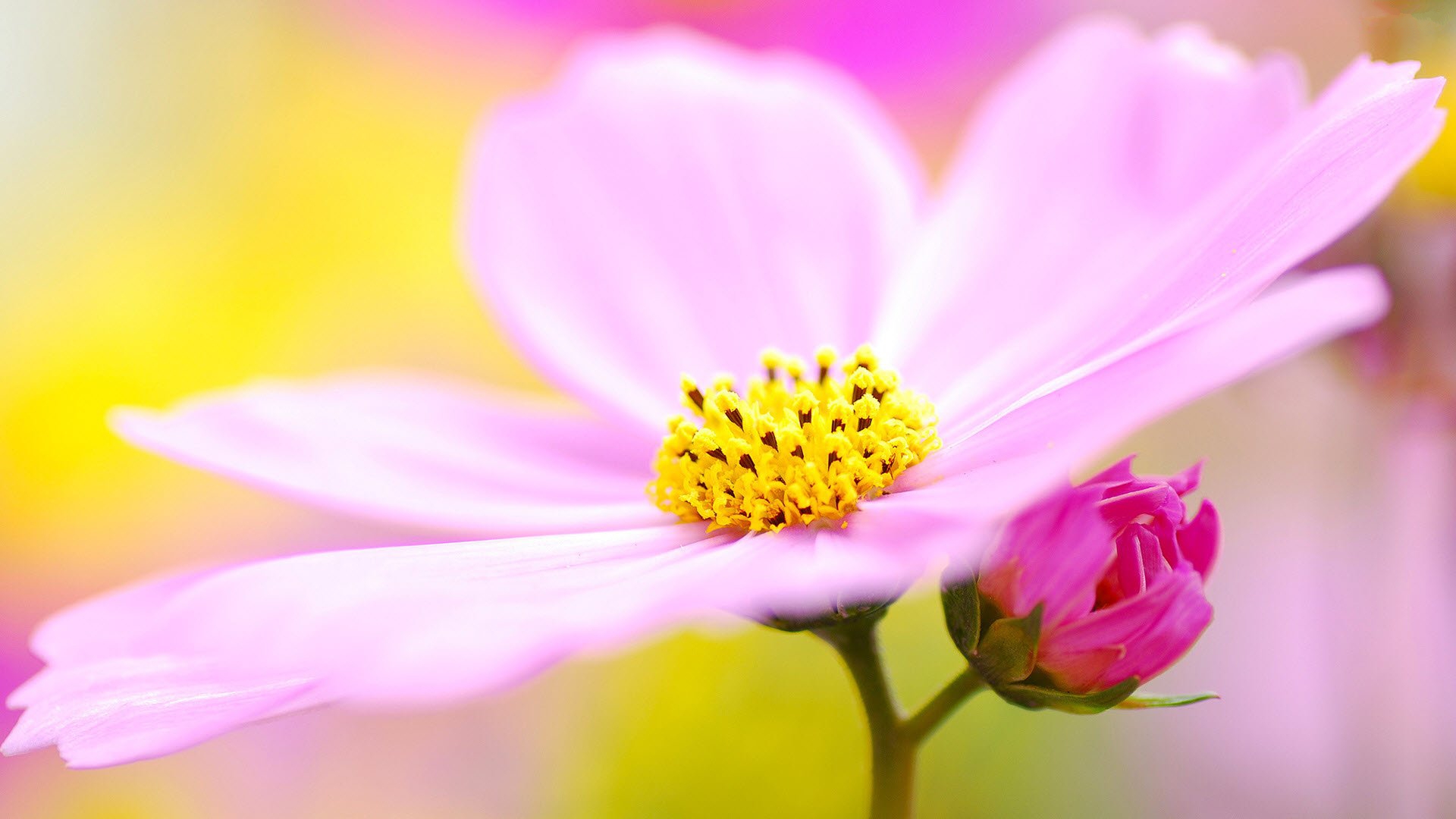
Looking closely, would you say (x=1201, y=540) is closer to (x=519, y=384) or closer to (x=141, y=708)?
(x=141, y=708)

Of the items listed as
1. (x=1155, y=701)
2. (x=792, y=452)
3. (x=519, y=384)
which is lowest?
(x=1155, y=701)

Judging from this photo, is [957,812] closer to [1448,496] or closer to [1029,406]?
[1448,496]

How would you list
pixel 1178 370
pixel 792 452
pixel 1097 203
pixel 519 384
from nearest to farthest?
pixel 1178 370 < pixel 792 452 < pixel 1097 203 < pixel 519 384

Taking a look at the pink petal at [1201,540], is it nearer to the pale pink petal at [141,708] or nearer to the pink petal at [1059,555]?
the pink petal at [1059,555]

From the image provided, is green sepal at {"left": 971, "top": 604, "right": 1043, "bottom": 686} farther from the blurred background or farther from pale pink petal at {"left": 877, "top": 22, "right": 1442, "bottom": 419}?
the blurred background

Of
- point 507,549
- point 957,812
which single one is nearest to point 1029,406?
point 507,549

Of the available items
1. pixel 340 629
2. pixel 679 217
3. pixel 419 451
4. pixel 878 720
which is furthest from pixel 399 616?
pixel 679 217

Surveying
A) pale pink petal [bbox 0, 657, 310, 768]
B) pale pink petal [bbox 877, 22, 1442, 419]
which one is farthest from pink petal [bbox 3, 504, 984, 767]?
pale pink petal [bbox 877, 22, 1442, 419]
